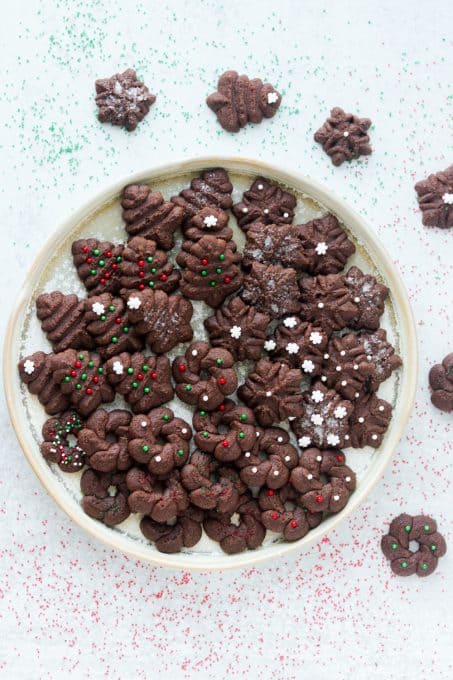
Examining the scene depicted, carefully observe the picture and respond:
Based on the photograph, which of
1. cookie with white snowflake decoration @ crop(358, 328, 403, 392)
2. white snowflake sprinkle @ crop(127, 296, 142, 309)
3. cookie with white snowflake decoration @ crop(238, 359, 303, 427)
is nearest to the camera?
white snowflake sprinkle @ crop(127, 296, 142, 309)

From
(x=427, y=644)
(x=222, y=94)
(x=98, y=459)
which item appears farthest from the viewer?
(x=427, y=644)

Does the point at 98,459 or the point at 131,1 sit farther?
the point at 131,1

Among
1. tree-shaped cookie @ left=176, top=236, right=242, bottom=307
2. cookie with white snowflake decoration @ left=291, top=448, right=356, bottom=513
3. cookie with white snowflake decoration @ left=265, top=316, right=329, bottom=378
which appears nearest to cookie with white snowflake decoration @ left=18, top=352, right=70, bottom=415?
tree-shaped cookie @ left=176, top=236, right=242, bottom=307

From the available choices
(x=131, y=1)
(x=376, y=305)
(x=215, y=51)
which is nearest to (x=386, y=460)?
(x=376, y=305)

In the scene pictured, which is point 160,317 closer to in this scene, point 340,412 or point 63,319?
point 63,319

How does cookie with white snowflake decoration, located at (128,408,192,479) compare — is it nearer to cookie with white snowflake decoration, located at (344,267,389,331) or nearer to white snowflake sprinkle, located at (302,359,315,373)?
white snowflake sprinkle, located at (302,359,315,373)

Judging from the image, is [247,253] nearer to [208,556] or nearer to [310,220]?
[310,220]

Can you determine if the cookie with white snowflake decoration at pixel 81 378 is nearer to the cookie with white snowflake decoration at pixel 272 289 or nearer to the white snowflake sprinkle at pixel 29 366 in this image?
the white snowflake sprinkle at pixel 29 366
